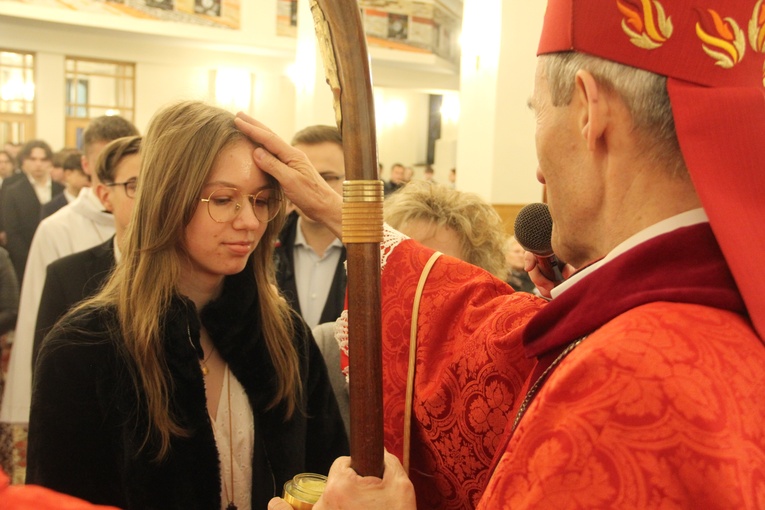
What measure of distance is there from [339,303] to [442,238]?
0.87 metres

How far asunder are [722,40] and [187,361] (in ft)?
4.13

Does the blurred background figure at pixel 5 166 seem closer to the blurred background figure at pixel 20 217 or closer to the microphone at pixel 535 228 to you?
the blurred background figure at pixel 20 217

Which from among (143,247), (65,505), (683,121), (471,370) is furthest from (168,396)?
(683,121)

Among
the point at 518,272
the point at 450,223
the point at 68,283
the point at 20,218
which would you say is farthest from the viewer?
the point at 20,218

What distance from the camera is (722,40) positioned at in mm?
1048

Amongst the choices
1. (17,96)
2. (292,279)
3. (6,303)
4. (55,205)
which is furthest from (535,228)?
(17,96)

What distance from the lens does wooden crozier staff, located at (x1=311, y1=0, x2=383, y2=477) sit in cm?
122

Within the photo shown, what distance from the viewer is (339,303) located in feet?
11.1

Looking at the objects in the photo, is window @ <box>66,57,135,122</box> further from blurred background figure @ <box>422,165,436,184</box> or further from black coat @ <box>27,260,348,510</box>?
black coat @ <box>27,260,348,510</box>

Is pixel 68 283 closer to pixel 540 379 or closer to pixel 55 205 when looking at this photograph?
pixel 540 379

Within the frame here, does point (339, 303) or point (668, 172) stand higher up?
point (668, 172)

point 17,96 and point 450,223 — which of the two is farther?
point 17,96

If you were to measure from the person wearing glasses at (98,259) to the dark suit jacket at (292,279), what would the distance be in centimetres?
70

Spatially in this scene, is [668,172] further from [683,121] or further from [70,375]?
[70,375]
